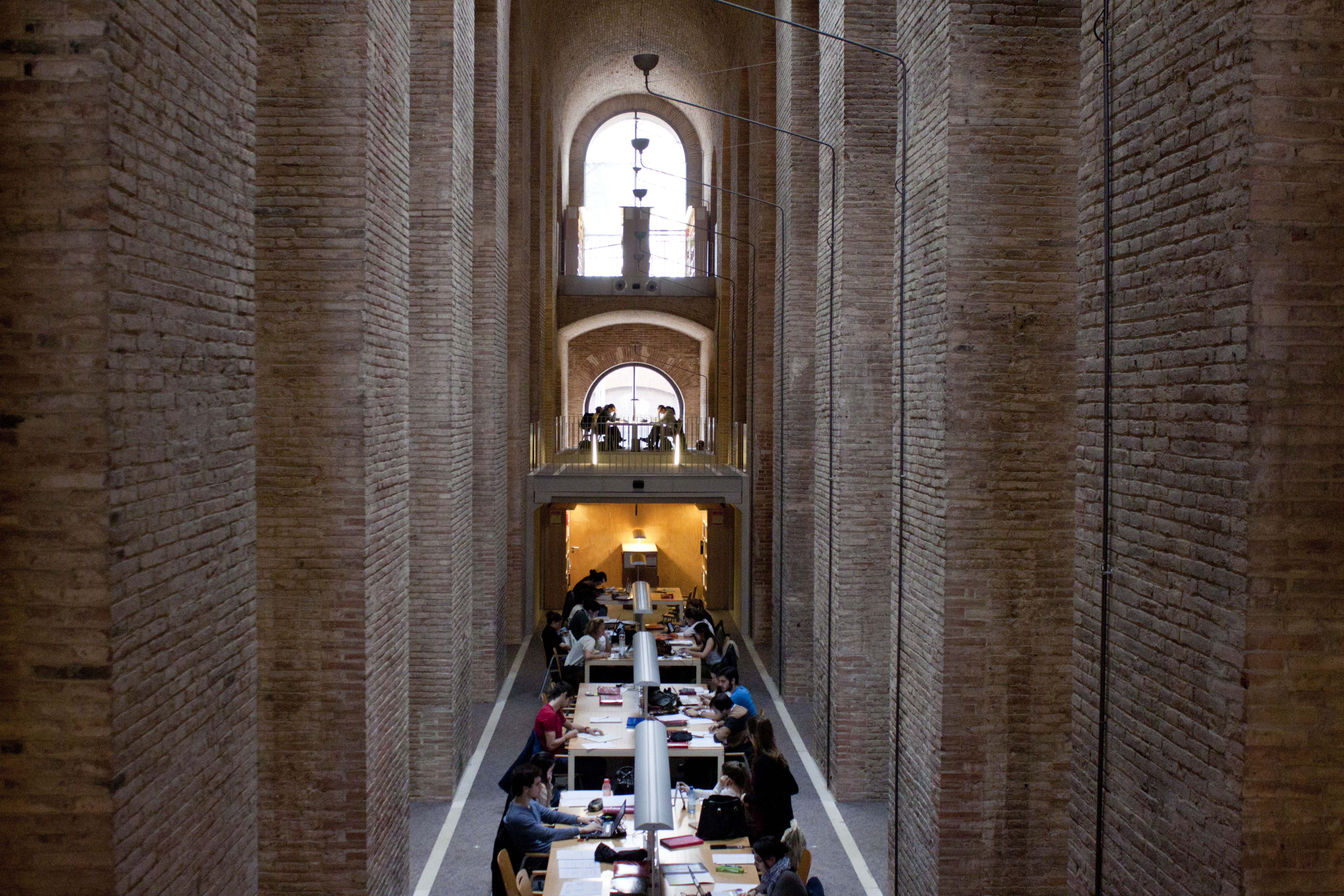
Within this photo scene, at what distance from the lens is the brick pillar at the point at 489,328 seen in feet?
40.7

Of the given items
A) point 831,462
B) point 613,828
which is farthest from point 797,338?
point 613,828

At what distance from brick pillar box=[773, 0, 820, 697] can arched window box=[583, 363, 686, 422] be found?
1624 cm

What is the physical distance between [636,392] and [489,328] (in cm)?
1810

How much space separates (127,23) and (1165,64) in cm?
358

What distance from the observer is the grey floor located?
8.52m

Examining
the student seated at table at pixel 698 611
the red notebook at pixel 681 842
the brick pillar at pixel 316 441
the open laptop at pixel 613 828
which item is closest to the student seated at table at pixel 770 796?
the red notebook at pixel 681 842

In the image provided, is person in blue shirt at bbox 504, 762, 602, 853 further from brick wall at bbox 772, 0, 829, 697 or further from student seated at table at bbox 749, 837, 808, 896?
brick wall at bbox 772, 0, 829, 697

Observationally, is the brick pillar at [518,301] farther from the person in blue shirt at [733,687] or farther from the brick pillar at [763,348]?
the person in blue shirt at [733,687]

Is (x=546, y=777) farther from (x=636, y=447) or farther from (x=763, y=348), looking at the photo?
(x=636, y=447)

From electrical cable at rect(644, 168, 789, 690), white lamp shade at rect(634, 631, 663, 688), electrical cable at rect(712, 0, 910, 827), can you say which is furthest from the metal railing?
electrical cable at rect(712, 0, 910, 827)

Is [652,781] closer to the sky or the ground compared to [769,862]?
closer to the sky

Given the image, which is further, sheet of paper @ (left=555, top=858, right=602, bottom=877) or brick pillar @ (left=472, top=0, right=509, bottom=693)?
brick pillar @ (left=472, top=0, right=509, bottom=693)

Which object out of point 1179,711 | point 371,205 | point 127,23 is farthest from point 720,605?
point 127,23

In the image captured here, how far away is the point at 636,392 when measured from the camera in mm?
30484
